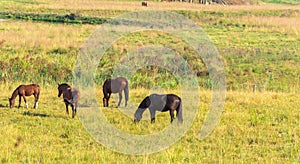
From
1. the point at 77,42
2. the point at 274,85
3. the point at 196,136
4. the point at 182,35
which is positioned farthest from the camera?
the point at 182,35

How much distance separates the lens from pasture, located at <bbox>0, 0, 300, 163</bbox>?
40.3 ft

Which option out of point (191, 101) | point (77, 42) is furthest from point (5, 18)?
point (191, 101)

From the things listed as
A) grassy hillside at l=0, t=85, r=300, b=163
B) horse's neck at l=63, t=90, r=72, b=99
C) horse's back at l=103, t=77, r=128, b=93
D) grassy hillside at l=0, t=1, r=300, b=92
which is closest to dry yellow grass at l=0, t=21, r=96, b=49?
grassy hillside at l=0, t=1, r=300, b=92

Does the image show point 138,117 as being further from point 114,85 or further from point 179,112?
point 114,85

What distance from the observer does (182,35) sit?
130 ft

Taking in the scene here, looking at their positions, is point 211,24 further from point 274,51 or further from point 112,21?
point 274,51

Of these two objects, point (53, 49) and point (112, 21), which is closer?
point (53, 49)

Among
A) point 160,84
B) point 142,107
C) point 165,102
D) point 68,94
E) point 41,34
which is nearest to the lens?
point 165,102

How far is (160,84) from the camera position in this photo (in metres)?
25.3

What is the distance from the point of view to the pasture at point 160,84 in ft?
40.3

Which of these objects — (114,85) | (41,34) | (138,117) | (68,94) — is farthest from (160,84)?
(41,34)

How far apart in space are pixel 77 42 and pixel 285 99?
17.1 metres

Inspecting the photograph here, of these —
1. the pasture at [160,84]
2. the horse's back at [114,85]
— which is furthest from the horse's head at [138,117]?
the horse's back at [114,85]

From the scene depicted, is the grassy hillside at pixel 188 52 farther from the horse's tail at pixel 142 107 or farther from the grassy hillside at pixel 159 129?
the horse's tail at pixel 142 107
